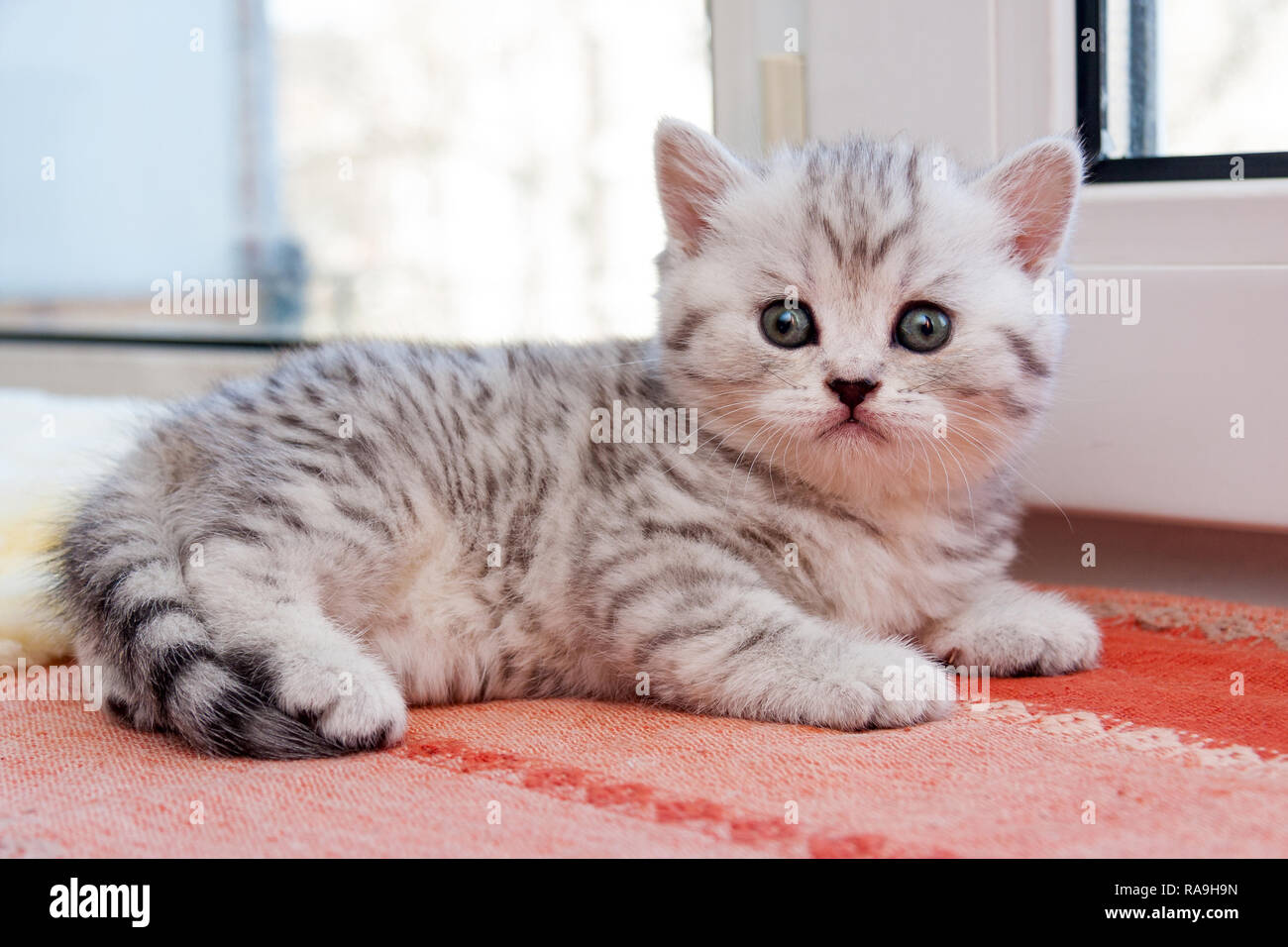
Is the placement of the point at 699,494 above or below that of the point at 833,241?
below

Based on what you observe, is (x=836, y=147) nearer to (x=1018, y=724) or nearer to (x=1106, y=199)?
(x=1106, y=199)

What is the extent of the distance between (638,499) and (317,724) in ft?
1.27

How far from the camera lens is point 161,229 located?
270 centimetres

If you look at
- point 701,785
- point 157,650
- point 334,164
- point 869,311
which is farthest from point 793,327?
Answer: point 334,164

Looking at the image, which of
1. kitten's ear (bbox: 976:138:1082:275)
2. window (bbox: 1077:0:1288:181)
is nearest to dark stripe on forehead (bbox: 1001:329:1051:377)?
kitten's ear (bbox: 976:138:1082:275)

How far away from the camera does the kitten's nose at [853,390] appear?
44.8 inches

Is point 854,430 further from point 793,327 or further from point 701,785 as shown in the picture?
point 701,785

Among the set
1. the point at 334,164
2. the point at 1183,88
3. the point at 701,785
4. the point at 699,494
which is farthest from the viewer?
the point at 334,164

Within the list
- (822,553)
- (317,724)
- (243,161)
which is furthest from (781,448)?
(243,161)

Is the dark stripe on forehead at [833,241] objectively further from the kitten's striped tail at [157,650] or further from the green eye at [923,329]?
the kitten's striped tail at [157,650]

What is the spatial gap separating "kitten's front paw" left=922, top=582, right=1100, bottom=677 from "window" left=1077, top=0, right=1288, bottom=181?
0.56 m

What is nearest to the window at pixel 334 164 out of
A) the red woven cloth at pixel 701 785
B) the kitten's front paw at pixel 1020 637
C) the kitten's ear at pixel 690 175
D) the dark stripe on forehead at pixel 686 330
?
the kitten's ear at pixel 690 175

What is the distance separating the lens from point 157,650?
1033 millimetres

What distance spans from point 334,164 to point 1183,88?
1.58m
